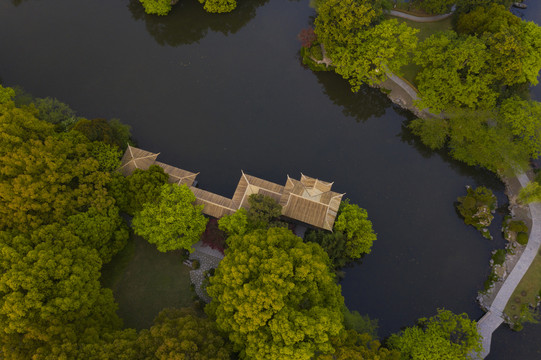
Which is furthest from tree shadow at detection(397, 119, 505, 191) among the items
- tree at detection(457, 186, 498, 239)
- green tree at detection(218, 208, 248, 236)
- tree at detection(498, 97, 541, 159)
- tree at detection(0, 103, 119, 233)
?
tree at detection(0, 103, 119, 233)

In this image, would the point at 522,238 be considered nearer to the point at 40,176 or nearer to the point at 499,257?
the point at 499,257

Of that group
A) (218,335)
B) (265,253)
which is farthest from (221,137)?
(218,335)

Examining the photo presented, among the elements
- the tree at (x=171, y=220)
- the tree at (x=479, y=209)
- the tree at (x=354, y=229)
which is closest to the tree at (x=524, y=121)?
the tree at (x=479, y=209)

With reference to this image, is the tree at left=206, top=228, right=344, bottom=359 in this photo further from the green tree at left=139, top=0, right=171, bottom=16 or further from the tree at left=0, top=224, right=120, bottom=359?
the green tree at left=139, top=0, right=171, bottom=16

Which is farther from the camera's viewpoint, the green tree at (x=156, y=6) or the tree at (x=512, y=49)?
the green tree at (x=156, y=6)

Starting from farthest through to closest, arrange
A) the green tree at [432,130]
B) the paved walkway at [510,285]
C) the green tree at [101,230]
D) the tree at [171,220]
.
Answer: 1. the green tree at [432,130]
2. the paved walkway at [510,285]
3. the tree at [171,220]
4. the green tree at [101,230]

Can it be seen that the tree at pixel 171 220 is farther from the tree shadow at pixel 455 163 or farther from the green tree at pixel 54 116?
the tree shadow at pixel 455 163
